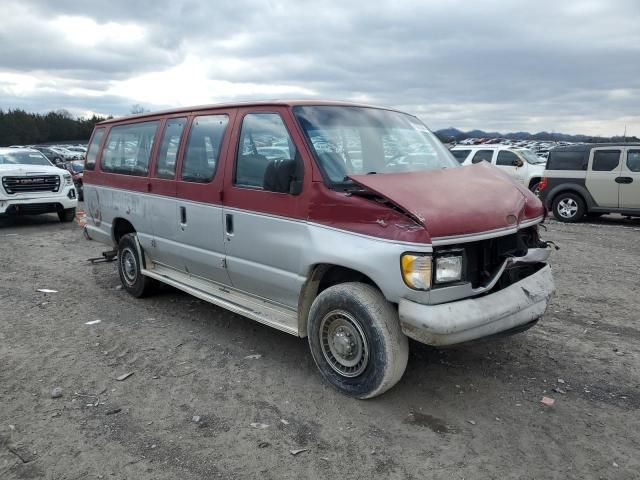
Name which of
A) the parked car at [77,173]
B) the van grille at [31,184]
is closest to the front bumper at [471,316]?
the van grille at [31,184]

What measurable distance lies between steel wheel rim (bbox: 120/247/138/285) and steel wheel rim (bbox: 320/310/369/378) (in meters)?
3.10

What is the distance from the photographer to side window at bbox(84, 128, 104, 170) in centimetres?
673

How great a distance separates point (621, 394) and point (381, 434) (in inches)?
73.7

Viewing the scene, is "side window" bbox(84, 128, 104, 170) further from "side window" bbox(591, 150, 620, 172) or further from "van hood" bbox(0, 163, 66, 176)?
"side window" bbox(591, 150, 620, 172)

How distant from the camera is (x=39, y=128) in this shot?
7975 cm

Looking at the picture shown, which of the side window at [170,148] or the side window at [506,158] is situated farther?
Answer: the side window at [506,158]

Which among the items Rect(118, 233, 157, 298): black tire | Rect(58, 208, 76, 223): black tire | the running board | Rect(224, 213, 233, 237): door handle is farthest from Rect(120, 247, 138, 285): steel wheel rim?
Rect(58, 208, 76, 223): black tire

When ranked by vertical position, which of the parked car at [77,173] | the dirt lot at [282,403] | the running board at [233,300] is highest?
the parked car at [77,173]

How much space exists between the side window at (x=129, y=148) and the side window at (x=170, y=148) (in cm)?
24

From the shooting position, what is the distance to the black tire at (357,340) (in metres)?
3.50

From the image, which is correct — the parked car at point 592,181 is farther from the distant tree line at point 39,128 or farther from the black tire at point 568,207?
Answer: the distant tree line at point 39,128

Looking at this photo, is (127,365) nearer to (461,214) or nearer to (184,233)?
(184,233)

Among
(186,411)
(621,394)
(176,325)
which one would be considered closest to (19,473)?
(186,411)

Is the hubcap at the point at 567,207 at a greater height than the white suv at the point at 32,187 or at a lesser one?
lesser
